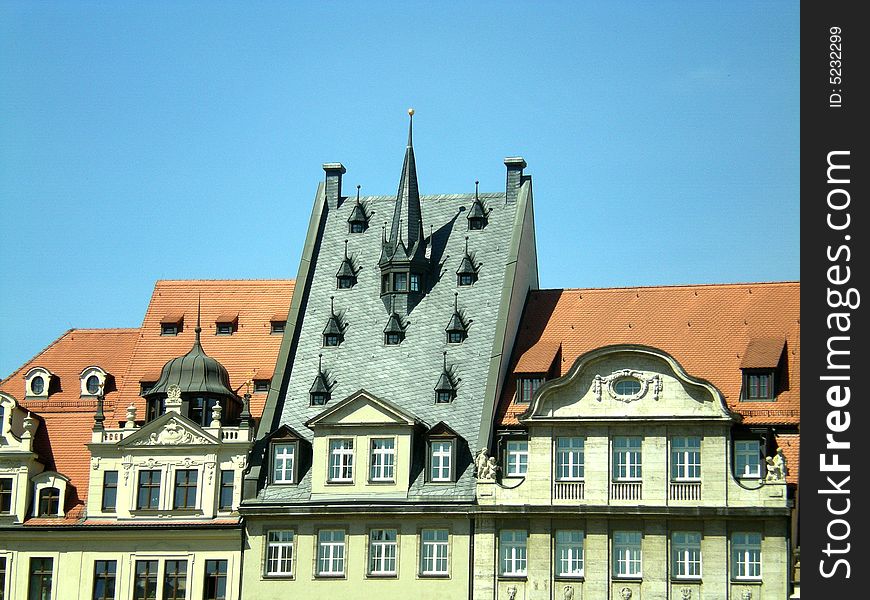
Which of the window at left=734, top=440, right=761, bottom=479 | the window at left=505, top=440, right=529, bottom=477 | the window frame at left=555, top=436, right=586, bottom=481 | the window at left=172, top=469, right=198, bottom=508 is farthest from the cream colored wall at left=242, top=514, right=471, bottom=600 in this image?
the window at left=734, top=440, right=761, bottom=479

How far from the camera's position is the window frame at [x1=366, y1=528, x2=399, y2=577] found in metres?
71.9

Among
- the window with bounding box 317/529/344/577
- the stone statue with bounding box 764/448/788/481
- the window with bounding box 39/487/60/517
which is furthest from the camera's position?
the window with bounding box 39/487/60/517

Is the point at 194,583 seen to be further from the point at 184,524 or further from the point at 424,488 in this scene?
the point at 424,488

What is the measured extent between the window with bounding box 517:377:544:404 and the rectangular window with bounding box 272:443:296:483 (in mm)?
8878

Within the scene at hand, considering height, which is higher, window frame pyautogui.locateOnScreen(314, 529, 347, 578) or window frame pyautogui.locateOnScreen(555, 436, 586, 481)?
window frame pyautogui.locateOnScreen(555, 436, 586, 481)

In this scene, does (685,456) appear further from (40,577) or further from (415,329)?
(40,577)

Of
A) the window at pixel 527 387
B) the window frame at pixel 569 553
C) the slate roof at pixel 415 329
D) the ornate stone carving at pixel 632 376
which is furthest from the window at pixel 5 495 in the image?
the ornate stone carving at pixel 632 376

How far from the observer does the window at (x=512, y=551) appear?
7106cm

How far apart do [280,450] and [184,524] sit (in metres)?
4.59

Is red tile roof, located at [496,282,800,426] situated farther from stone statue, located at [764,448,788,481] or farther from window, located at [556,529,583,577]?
window, located at [556,529,583,577]
